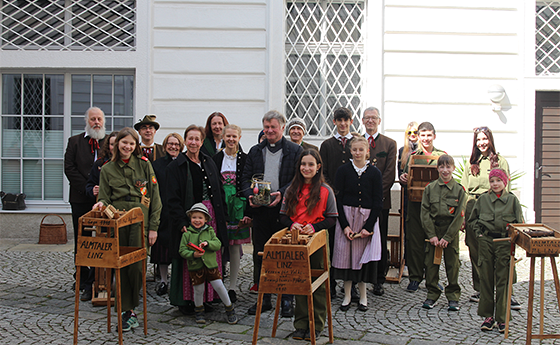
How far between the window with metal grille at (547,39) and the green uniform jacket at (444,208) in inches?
174

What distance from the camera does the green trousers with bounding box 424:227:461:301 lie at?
491 cm

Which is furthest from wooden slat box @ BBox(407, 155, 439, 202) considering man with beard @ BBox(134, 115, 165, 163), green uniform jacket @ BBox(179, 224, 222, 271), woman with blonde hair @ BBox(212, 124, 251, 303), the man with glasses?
man with beard @ BBox(134, 115, 165, 163)

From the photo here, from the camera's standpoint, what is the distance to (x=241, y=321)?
4.44 m

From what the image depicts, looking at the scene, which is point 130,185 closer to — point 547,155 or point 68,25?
point 68,25

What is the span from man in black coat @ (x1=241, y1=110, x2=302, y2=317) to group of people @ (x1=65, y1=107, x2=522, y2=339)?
1 cm

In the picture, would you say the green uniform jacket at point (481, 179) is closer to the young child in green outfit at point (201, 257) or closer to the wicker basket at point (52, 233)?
the young child in green outfit at point (201, 257)

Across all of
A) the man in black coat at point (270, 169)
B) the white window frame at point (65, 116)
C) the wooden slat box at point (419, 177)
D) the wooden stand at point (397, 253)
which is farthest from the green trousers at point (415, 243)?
the white window frame at point (65, 116)

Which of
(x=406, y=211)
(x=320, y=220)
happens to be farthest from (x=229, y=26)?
(x=320, y=220)

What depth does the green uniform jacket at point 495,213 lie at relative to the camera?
426 centimetres

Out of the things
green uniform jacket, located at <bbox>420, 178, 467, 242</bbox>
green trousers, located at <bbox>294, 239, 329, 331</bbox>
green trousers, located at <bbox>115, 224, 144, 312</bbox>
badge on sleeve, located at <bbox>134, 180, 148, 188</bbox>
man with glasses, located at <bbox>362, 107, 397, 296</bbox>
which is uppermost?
man with glasses, located at <bbox>362, 107, 397, 296</bbox>

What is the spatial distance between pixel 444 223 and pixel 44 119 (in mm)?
6579

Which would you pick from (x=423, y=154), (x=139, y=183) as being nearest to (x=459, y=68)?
(x=423, y=154)

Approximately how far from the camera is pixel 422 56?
26.1 ft

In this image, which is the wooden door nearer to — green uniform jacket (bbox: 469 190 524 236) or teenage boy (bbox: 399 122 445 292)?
teenage boy (bbox: 399 122 445 292)
